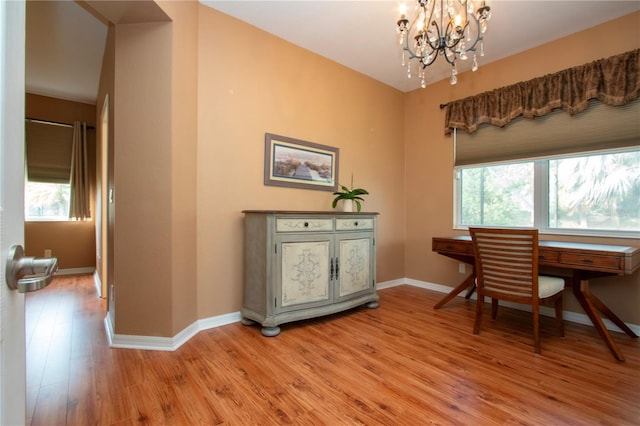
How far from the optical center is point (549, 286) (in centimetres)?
225

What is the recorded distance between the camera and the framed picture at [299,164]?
286 centimetres

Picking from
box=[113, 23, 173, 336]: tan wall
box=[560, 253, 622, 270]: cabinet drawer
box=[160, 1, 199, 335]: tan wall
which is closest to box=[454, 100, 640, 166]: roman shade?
box=[560, 253, 622, 270]: cabinet drawer

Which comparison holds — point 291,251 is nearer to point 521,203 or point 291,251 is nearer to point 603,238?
point 521,203

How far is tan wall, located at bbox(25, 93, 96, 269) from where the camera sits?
14.5 ft

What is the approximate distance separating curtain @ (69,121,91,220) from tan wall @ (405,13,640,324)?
5.01 m

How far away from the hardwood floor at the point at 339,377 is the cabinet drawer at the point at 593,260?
0.64m

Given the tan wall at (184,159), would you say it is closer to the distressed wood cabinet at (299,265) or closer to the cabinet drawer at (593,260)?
the distressed wood cabinet at (299,265)

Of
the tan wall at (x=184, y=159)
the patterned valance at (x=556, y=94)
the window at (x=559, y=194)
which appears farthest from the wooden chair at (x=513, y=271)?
the tan wall at (x=184, y=159)

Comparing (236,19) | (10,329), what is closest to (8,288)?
(10,329)

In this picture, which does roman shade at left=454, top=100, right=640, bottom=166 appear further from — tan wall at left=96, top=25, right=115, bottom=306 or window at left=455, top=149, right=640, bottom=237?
tan wall at left=96, top=25, right=115, bottom=306

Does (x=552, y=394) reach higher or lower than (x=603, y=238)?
lower

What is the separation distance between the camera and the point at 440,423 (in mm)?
1396

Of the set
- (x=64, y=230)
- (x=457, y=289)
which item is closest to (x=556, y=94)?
(x=457, y=289)

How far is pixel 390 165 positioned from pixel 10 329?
12.9 feet
